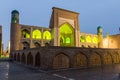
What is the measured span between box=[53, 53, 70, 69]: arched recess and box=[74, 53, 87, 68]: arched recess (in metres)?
1.31

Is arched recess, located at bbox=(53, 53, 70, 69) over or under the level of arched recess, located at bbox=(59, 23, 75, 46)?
under

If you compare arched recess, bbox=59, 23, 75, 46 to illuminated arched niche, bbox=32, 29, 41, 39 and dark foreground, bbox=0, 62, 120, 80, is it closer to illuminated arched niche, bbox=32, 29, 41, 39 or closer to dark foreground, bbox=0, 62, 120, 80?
illuminated arched niche, bbox=32, 29, 41, 39

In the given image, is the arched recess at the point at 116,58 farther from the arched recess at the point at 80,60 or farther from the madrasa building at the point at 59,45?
the arched recess at the point at 80,60

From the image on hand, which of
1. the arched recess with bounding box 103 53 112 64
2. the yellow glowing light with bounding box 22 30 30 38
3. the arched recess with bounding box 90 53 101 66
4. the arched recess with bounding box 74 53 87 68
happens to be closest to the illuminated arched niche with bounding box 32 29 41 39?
the yellow glowing light with bounding box 22 30 30 38

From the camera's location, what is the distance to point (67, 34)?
45.8m

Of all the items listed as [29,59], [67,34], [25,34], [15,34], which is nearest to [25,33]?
[25,34]

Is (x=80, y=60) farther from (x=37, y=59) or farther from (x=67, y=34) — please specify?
(x=67, y=34)

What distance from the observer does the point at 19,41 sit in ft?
118

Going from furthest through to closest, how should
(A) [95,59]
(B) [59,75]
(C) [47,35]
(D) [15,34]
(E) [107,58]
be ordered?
(C) [47,35], (D) [15,34], (E) [107,58], (A) [95,59], (B) [59,75]

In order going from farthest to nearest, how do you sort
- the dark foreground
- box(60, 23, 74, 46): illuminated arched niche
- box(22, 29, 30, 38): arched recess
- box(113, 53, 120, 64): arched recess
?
box(60, 23, 74, 46): illuminated arched niche → box(22, 29, 30, 38): arched recess → box(113, 53, 120, 64): arched recess → the dark foreground

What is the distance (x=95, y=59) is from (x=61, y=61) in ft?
21.9

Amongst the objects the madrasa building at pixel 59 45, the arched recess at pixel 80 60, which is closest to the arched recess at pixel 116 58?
the madrasa building at pixel 59 45

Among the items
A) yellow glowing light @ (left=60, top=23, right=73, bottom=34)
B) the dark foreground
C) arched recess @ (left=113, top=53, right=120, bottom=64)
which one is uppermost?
yellow glowing light @ (left=60, top=23, right=73, bottom=34)

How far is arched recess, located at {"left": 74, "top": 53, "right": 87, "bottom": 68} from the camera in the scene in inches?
744
